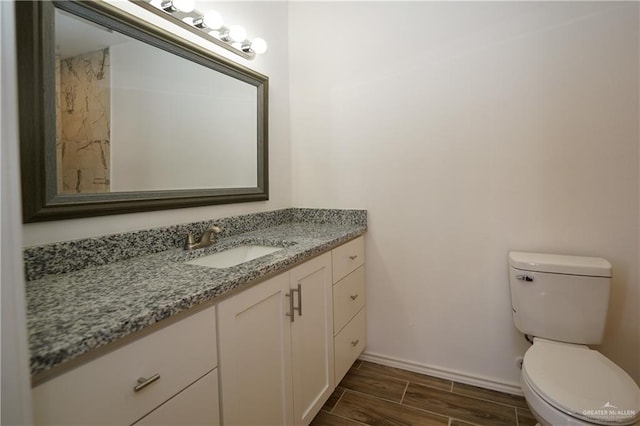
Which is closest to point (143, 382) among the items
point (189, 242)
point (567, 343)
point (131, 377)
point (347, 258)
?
point (131, 377)

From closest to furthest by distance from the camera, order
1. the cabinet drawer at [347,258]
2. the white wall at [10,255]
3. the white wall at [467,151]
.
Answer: the white wall at [10,255] < the white wall at [467,151] < the cabinet drawer at [347,258]

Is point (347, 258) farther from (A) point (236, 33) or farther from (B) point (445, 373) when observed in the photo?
(A) point (236, 33)

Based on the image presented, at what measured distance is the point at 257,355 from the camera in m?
1.03

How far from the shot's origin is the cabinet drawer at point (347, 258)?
159 centimetres

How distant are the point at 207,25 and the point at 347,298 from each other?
1519mm

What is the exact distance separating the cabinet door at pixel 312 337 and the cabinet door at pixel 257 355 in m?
0.07

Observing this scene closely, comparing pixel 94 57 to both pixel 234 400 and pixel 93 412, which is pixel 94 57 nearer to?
pixel 93 412

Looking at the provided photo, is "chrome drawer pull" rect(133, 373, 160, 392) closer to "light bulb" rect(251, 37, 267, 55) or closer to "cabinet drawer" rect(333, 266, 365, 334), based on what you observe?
"cabinet drawer" rect(333, 266, 365, 334)

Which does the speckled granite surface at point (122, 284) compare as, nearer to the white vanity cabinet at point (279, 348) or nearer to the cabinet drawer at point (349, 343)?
the white vanity cabinet at point (279, 348)

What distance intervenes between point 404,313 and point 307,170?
1.13 metres

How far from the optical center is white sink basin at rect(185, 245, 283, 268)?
132cm

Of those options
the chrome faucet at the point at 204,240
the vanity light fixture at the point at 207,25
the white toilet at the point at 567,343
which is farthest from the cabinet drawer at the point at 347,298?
the vanity light fixture at the point at 207,25

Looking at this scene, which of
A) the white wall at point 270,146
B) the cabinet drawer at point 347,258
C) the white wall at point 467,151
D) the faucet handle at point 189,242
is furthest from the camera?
the cabinet drawer at point 347,258

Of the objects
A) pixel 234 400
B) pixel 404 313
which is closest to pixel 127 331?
pixel 234 400
